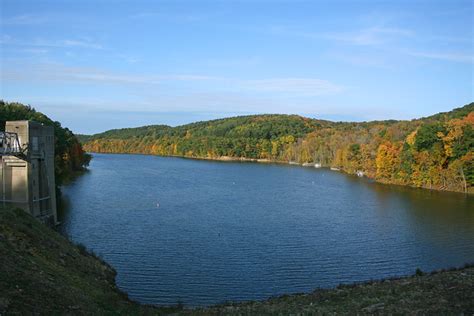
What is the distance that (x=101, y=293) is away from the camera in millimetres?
17922

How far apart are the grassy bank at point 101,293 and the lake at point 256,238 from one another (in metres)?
4.82

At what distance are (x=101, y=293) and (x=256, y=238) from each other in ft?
62.2

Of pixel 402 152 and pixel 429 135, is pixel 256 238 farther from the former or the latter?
pixel 402 152

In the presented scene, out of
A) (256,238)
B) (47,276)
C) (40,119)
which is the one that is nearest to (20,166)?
(47,276)

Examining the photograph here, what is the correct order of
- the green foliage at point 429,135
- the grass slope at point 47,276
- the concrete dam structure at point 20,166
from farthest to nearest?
the green foliage at point 429,135
the concrete dam structure at point 20,166
the grass slope at point 47,276

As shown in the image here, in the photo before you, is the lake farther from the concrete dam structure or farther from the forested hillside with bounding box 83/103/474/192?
the forested hillside with bounding box 83/103/474/192

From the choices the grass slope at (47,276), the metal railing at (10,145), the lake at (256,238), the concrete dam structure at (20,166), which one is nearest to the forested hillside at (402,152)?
the lake at (256,238)

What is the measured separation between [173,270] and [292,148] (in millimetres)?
135242

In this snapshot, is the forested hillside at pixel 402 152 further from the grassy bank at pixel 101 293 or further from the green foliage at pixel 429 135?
the grassy bank at pixel 101 293

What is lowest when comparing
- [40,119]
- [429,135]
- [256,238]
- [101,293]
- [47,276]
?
[256,238]

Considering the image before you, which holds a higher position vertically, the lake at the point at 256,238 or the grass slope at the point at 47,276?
the grass slope at the point at 47,276

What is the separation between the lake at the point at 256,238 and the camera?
25438 mm

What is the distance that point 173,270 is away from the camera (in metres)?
26.9

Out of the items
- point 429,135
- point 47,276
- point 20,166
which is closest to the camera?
point 47,276
